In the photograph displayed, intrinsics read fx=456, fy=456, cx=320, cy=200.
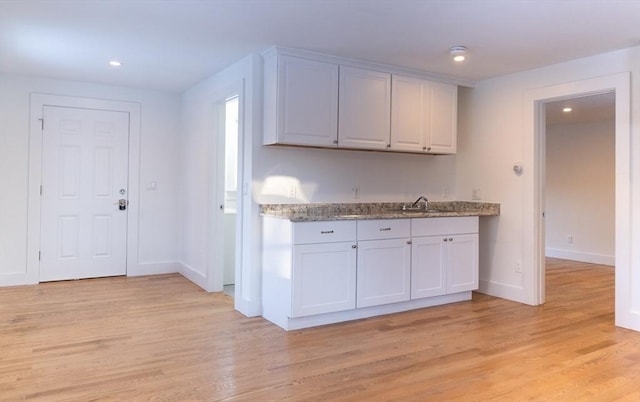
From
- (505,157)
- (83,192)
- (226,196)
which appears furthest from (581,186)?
(83,192)

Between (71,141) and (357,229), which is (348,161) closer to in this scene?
(357,229)

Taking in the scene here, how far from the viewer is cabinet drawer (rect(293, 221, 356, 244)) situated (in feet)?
11.2

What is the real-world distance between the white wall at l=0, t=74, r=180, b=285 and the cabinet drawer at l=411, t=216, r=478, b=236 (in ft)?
10.4

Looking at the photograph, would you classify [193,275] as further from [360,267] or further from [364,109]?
[364,109]

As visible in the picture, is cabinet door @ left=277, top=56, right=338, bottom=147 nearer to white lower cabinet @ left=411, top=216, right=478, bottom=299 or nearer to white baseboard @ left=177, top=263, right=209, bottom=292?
white lower cabinet @ left=411, top=216, right=478, bottom=299

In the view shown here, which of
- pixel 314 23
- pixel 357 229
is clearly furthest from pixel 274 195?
pixel 314 23

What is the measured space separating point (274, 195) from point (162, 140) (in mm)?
2431

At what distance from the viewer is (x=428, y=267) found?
4.08 metres

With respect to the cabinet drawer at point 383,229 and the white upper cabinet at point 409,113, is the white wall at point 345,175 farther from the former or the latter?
the cabinet drawer at point 383,229

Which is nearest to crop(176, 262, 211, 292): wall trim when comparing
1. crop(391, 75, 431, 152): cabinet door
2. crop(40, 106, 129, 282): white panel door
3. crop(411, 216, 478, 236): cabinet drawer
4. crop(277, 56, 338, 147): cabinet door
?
crop(40, 106, 129, 282): white panel door

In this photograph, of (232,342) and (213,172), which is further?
(213,172)

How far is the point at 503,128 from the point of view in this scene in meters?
4.54

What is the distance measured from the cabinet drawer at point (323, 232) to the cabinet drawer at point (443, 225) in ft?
2.19

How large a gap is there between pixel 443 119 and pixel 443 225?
1105 millimetres
